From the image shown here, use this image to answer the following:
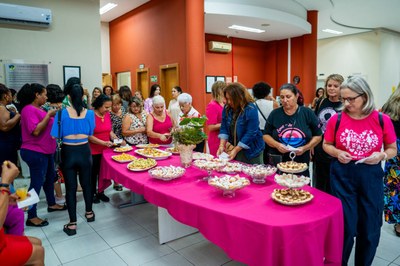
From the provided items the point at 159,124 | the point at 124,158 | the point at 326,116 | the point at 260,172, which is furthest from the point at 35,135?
the point at 326,116

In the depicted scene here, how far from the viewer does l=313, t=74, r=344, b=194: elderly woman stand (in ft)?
9.87

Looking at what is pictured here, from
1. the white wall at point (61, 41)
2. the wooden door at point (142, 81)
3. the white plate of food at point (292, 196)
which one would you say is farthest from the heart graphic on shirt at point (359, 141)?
the wooden door at point (142, 81)

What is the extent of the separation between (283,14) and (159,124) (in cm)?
580

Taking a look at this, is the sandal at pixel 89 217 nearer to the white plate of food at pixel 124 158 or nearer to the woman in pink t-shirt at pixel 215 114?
the white plate of food at pixel 124 158

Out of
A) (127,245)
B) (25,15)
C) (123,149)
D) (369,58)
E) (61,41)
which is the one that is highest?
(25,15)

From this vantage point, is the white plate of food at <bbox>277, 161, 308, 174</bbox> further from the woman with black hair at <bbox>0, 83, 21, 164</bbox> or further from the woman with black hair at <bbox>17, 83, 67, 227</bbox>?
the woman with black hair at <bbox>0, 83, 21, 164</bbox>

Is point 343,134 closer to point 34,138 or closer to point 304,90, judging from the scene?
point 34,138

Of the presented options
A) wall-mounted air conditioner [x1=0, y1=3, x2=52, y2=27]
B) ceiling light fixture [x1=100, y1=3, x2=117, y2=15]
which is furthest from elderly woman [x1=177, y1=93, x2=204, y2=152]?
ceiling light fixture [x1=100, y1=3, x2=117, y2=15]

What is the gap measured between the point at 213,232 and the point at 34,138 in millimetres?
2468

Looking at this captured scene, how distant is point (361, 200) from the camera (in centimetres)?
212

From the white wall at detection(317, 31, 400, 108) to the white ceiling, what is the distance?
1.12 m

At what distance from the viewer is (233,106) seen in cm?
309

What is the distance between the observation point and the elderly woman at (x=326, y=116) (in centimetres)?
301

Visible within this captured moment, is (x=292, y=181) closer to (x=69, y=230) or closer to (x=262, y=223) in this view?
(x=262, y=223)
